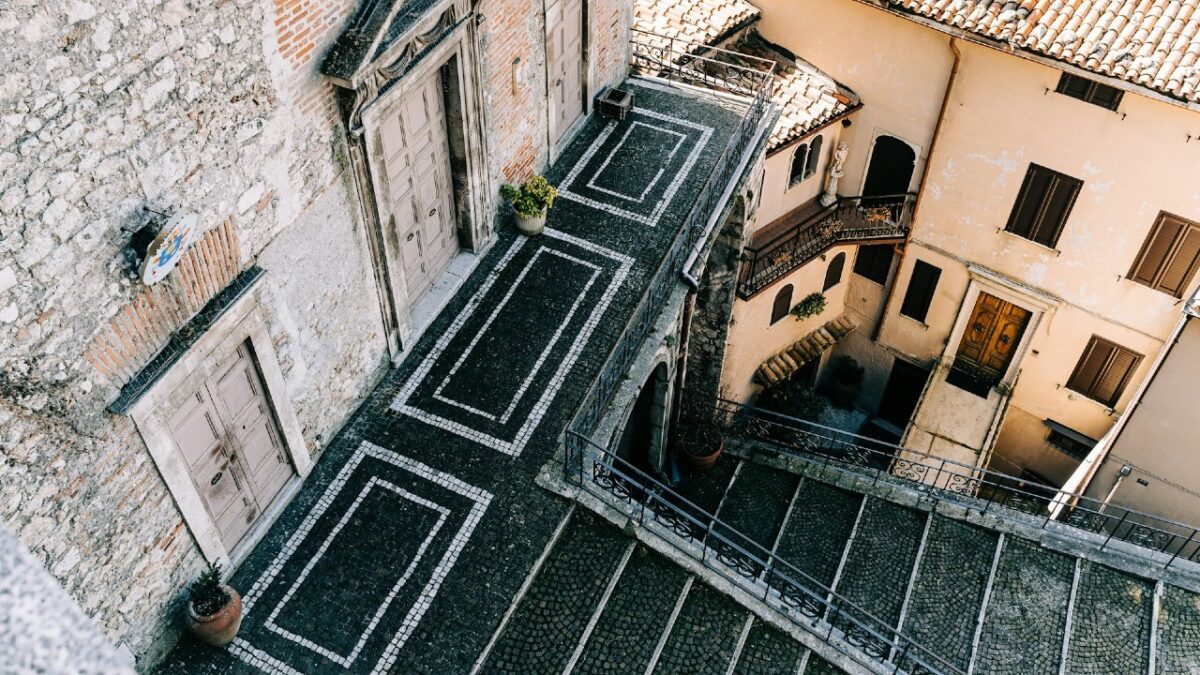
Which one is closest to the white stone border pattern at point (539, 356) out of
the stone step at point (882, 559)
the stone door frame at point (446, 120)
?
the stone door frame at point (446, 120)

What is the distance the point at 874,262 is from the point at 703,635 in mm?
12705

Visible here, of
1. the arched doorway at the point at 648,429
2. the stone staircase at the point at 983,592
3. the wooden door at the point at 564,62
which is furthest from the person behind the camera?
the arched doorway at the point at 648,429

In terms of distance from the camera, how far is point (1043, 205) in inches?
720

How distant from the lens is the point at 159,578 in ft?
29.8

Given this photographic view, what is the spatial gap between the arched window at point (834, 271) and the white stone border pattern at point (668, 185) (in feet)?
19.5

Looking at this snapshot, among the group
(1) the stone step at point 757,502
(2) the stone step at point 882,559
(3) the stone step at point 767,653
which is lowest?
(1) the stone step at point 757,502

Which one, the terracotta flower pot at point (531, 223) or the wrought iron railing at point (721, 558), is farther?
the terracotta flower pot at point (531, 223)

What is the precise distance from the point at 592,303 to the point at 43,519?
735 cm

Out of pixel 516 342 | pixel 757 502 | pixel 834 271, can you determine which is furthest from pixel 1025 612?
pixel 834 271

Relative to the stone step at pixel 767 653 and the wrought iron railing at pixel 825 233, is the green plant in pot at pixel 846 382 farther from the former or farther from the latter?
the stone step at pixel 767 653

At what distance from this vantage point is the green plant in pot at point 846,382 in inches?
904

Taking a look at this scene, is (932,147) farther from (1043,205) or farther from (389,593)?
(389,593)

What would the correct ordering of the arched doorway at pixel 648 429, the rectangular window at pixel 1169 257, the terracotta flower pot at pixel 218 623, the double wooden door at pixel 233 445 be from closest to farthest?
the double wooden door at pixel 233 445 → the terracotta flower pot at pixel 218 623 → the arched doorway at pixel 648 429 → the rectangular window at pixel 1169 257

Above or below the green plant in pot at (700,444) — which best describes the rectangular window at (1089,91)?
above
